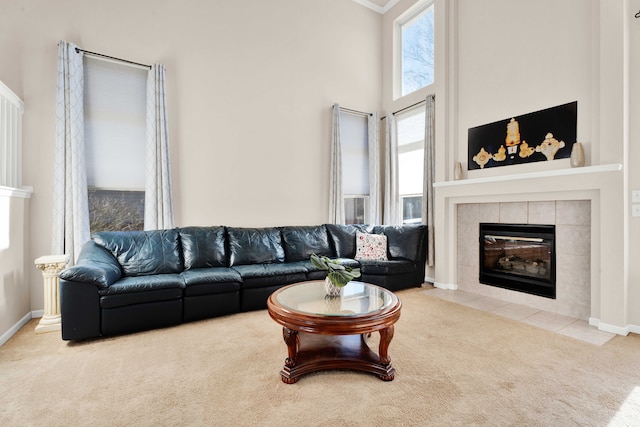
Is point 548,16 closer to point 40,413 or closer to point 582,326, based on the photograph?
point 582,326

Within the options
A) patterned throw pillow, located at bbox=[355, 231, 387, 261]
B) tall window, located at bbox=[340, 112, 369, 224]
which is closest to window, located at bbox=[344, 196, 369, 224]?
tall window, located at bbox=[340, 112, 369, 224]

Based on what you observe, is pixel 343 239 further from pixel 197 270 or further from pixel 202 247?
pixel 197 270

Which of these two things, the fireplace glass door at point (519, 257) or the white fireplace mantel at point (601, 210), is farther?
the fireplace glass door at point (519, 257)

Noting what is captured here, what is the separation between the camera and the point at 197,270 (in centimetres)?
348

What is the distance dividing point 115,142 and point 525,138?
16.0ft

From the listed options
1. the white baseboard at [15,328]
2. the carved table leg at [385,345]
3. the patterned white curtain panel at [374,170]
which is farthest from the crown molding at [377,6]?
the white baseboard at [15,328]

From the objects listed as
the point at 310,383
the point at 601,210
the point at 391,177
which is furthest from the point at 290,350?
the point at 391,177

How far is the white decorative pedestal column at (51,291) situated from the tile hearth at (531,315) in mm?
4213

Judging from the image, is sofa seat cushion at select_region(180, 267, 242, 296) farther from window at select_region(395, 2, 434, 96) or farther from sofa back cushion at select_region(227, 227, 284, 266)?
window at select_region(395, 2, 434, 96)

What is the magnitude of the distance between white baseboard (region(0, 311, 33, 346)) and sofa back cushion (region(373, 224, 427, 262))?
4.29m

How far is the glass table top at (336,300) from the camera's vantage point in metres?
2.10

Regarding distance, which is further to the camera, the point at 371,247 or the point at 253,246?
the point at 371,247

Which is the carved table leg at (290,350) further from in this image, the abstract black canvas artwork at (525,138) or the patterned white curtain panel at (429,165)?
the abstract black canvas artwork at (525,138)

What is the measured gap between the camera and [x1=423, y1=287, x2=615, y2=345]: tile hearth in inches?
109
